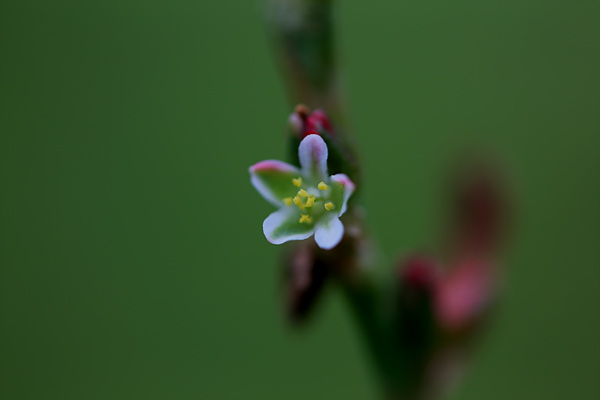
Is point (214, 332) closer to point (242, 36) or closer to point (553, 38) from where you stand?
point (242, 36)

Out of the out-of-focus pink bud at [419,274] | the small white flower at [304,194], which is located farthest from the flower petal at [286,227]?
the out-of-focus pink bud at [419,274]

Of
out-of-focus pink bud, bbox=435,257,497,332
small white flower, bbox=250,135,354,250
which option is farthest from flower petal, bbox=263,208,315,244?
out-of-focus pink bud, bbox=435,257,497,332

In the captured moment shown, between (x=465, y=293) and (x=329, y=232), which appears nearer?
(x=329, y=232)

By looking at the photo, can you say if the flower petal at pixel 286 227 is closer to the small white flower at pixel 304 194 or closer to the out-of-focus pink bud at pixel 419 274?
the small white flower at pixel 304 194

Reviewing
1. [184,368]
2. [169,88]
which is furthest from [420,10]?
[184,368]

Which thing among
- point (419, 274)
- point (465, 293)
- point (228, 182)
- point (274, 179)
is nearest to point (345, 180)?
point (274, 179)

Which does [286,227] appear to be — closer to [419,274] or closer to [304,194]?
[304,194]
